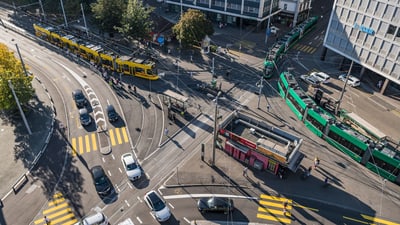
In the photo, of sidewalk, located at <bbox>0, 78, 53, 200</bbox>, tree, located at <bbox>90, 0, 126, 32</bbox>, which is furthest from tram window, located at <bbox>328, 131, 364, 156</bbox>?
tree, located at <bbox>90, 0, 126, 32</bbox>

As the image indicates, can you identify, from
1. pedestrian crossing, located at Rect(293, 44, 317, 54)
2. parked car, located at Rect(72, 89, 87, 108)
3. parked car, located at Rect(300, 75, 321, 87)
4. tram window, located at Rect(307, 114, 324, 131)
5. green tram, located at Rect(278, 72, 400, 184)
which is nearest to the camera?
green tram, located at Rect(278, 72, 400, 184)

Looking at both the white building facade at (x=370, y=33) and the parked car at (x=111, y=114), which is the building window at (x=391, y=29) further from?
the parked car at (x=111, y=114)

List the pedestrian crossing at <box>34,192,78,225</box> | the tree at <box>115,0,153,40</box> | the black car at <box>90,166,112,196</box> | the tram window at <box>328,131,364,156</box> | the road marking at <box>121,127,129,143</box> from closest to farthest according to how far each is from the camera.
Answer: the pedestrian crossing at <box>34,192,78,225</box>, the black car at <box>90,166,112,196</box>, the tram window at <box>328,131,364,156</box>, the road marking at <box>121,127,129,143</box>, the tree at <box>115,0,153,40</box>

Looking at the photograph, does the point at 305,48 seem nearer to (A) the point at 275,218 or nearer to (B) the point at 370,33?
(B) the point at 370,33

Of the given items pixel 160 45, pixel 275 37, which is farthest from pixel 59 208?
pixel 275 37

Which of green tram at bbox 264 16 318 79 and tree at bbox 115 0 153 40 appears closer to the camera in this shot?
green tram at bbox 264 16 318 79

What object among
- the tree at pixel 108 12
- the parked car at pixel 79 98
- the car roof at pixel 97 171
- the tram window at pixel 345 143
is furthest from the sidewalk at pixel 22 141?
the tram window at pixel 345 143

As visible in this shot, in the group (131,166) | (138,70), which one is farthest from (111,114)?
(138,70)

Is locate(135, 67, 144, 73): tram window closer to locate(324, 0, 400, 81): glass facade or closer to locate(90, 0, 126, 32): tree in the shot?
locate(90, 0, 126, 32): tree
